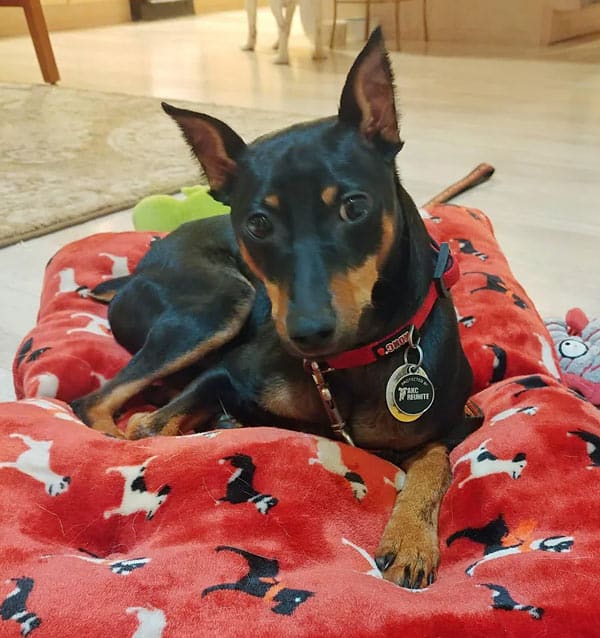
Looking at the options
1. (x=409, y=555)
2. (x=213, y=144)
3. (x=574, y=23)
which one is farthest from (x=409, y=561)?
(x=574, y=23)

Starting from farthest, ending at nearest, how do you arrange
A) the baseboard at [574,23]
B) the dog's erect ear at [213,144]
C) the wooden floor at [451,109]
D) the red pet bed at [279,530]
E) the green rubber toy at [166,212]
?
the baseboard at [574,23], the wooden floor at [451,109], the green rubber toy at [166,212], the dog's erect ear at [213,144], the red pet bed at [279,530]

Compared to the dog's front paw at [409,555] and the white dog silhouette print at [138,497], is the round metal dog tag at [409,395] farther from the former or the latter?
the white dog silhouette print at [138,497]

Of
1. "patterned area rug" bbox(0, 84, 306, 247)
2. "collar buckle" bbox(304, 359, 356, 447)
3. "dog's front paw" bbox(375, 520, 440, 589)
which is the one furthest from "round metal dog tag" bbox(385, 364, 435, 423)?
"patterned area rug" bbox(0, 84, 306, 247)

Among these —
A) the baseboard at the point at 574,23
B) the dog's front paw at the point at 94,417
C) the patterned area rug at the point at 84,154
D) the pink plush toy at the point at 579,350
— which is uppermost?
the dog's front paw at the point at 94,417

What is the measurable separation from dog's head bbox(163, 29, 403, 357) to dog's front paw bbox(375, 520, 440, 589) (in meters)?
0.34

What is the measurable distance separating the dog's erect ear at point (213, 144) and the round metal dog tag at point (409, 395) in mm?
560

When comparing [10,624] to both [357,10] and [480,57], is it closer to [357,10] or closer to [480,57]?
[480,57]

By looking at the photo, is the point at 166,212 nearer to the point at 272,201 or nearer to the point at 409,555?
the point at 272,201

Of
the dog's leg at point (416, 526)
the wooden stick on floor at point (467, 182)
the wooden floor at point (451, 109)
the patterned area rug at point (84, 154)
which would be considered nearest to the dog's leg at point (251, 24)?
the wooden floor at point (451, 109)

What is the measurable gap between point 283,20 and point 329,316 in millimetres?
6876

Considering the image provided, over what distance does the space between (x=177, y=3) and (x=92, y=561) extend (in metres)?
12.1

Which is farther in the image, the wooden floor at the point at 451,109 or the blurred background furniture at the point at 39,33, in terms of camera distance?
the blurred background furniture at the point at 39,33

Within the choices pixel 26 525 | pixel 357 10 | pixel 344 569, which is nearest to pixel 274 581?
pixel 344 569

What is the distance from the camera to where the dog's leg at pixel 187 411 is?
172 cm
